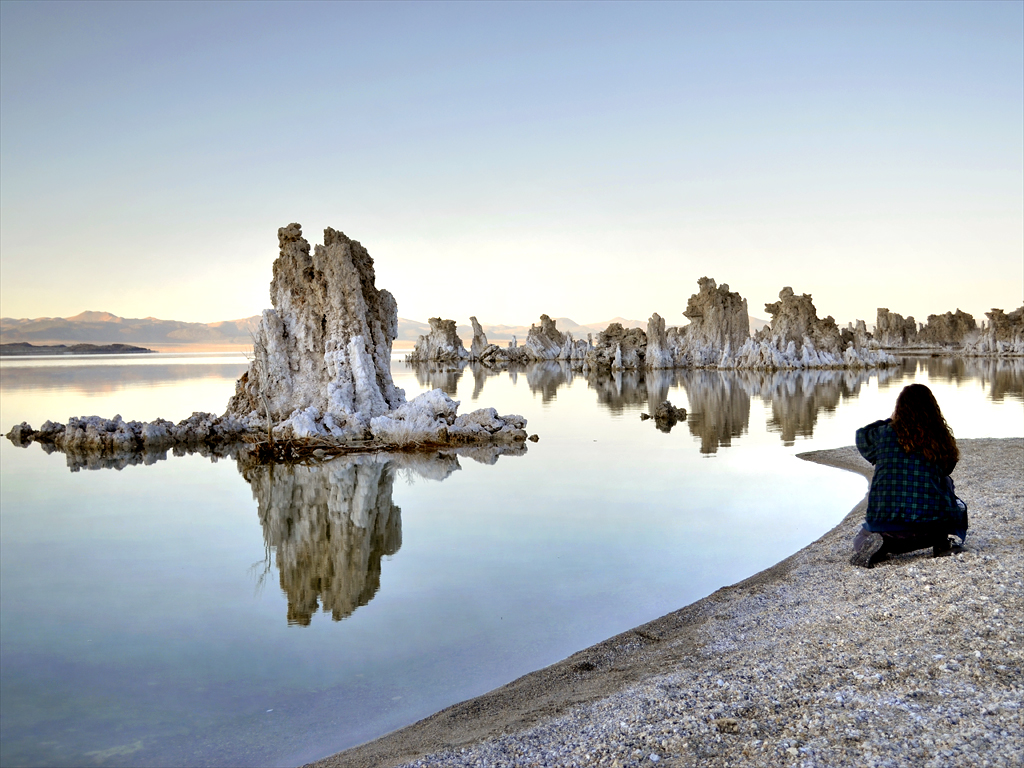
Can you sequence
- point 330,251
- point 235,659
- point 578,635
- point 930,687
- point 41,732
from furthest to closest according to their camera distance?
point 330,251
point 578,635
point 235,659
point 41,732
point 930,687

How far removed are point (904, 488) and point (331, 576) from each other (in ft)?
19.0

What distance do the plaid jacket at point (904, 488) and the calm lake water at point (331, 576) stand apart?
198 centimetres

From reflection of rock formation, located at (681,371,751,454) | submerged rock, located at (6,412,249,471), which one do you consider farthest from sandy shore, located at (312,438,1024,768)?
submerged rock, located at (6,412,249,471)

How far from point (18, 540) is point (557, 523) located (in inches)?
284

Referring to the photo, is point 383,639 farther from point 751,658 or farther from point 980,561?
point 980,561

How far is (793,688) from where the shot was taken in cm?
418

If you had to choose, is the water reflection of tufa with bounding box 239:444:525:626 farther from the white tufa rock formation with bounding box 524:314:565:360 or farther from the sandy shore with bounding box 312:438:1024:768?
the white tufa rock formation with bounding box 524:314:565:360

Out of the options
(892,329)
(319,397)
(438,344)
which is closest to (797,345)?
(438,344)

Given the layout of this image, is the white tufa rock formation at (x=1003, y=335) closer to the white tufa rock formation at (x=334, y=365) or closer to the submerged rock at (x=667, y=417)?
the submerged rock at (x=667, y=417)

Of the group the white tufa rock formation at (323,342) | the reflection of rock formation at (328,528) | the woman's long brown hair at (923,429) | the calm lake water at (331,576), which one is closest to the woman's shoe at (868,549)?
the woman's long brown hair at (923,429)

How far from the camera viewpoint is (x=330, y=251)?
62.6 feet

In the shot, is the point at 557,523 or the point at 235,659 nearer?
the point at 235,659

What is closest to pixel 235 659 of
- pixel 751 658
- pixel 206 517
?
pixel 751 658

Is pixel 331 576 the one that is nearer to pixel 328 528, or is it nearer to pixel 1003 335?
pixel 328 528
